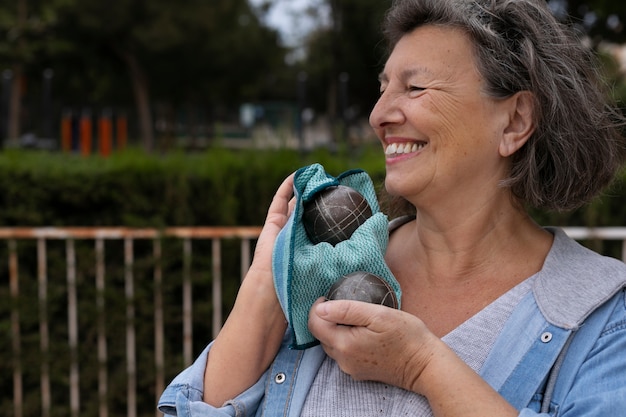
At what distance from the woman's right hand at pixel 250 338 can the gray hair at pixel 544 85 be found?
0.66 m

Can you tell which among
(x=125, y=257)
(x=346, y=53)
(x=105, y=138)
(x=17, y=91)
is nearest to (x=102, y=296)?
(x=125, y=257)

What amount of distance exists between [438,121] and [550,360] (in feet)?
1.97

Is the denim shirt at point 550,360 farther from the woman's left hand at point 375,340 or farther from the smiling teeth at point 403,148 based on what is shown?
the smiling teeth at point 403,148

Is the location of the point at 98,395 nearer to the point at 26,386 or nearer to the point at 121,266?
the point at 26,386

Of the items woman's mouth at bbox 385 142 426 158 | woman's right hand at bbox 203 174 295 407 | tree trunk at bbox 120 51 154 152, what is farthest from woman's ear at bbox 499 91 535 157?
tree trunk at bbox 120 51 154 152

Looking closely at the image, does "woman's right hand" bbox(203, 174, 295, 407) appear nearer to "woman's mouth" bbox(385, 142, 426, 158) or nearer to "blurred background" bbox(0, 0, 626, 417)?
"woman's mouth" bbox(385, 142, 426, 158)

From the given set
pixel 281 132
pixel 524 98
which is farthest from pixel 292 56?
pixel 524 98

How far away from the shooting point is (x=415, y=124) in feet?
5.59

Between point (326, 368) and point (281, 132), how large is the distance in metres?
3.14

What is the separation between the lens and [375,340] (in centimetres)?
150

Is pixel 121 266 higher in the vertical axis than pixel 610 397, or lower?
lower

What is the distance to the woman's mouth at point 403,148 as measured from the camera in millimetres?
1718

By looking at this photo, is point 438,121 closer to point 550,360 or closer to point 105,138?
point 550,360

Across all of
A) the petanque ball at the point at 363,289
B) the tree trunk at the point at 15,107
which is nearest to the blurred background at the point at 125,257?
the petanque ball at the point at 363,289
